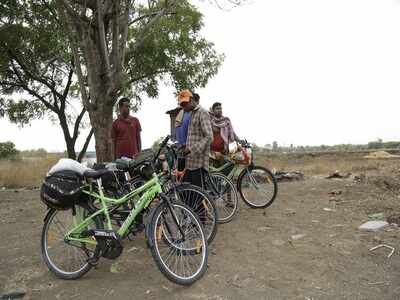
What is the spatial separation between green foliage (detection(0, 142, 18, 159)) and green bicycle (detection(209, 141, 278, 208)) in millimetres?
22388

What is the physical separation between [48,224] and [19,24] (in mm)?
10039

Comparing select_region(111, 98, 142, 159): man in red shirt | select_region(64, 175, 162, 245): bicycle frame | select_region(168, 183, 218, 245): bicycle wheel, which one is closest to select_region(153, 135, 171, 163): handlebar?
select_region(64, 175, 162, 245): bicycle frame

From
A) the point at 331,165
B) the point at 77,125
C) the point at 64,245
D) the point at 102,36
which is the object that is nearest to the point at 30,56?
the point at 77,125

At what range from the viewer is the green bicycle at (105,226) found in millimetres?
3590

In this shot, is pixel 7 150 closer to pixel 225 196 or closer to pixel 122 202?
pixel 225 196

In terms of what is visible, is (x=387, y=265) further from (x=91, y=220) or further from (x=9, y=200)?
(x=9, y=200)

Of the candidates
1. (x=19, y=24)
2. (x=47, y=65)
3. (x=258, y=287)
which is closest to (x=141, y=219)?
(x=258, y=287)

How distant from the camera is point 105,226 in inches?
151

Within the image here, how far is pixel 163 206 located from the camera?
141 inches

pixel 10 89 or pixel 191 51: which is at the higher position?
pixel 191 51

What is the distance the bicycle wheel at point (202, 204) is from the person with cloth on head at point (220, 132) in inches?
75.8

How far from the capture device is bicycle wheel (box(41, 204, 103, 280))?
12.7ft

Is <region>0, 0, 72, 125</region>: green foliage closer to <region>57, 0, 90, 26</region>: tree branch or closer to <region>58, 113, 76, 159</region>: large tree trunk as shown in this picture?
<region>58, 113, 76, 159</region>: large tree trunk

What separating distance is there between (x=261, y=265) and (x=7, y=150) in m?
24.7
